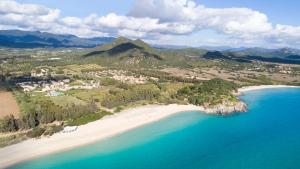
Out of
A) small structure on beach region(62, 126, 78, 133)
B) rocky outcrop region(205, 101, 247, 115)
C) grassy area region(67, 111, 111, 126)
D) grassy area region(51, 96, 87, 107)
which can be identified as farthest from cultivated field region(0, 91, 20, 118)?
rocky outcrop region(205, 101, 247, 115)

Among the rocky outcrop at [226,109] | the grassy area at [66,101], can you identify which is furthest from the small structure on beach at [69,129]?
the rocky outcrop at [226,109]

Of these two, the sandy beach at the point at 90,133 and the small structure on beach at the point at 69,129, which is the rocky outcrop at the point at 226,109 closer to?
the sandy beach at the point at 90,133

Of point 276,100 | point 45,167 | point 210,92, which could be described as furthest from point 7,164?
point 276,100

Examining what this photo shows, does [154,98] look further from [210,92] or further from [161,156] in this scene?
[161,156]

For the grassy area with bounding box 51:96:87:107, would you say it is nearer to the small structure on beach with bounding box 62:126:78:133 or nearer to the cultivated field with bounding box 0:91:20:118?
the cultivated field with bounding box 0:91:20:118

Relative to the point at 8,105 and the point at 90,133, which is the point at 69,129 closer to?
the point at 90,133
